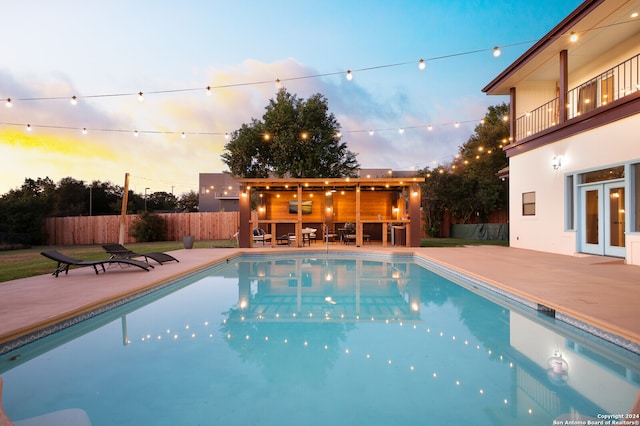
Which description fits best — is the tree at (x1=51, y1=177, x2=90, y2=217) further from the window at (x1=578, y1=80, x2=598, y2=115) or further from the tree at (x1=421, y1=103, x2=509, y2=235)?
the window at (x1=578, y1=80, x2=598, y2=115)

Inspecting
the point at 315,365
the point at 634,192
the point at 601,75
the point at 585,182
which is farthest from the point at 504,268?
the point at 601,75

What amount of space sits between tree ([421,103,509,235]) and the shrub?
15.9 metres

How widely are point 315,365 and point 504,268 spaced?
18.8 feet

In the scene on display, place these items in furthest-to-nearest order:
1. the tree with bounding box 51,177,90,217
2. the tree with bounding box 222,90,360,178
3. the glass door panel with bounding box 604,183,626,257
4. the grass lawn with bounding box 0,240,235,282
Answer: the tree with bounding box 51,177,90,217
the tree with bounding box 222,90,360,178
the glass door panel with bounding box 604,183,626,257
the grass lawn with bounding box 0,240,235,282

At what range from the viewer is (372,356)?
3.73 meters

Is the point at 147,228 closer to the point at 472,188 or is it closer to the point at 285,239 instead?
the point at 285,239

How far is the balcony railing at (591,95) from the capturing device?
361 inches

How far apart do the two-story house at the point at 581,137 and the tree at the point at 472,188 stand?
7.21m

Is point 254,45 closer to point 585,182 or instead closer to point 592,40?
point 592,40

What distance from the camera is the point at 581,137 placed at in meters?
9.49

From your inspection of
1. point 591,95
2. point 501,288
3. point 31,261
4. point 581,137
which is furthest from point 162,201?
point 501,288

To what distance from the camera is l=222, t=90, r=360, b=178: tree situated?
18.7m

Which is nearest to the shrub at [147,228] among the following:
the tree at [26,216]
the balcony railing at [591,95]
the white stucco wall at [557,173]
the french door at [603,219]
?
the tree at [26,216]

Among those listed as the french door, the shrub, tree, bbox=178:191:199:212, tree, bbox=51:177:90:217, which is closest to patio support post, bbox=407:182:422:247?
the french door
